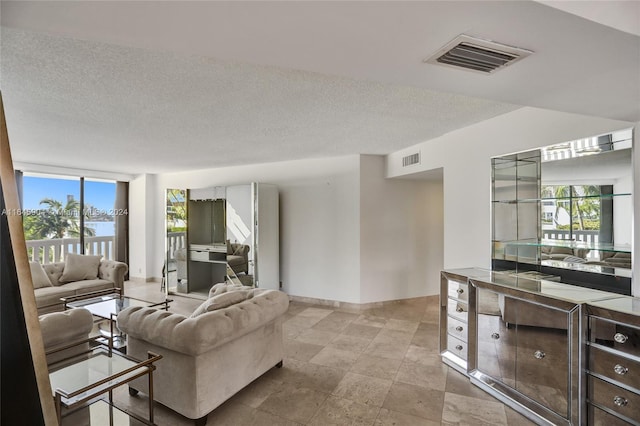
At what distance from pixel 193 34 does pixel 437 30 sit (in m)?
0.85

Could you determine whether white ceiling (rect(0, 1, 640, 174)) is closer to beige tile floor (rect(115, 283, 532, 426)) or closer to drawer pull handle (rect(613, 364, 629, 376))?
drawer pull handle (rect(613, 364, 629, 376))

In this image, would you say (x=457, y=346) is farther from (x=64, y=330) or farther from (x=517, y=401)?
(x=64, y=330)

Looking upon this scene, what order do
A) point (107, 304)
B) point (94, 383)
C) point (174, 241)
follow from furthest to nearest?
point (174, 241) → point (107, 304) → point (94, 383)

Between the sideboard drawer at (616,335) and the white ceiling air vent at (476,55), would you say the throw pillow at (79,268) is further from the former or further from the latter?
the sideboard drawer at (616,335)

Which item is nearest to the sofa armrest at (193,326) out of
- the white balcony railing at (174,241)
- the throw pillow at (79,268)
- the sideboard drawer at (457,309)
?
the sideboard drawer at (457,309)

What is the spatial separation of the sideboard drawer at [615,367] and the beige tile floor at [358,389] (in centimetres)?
67

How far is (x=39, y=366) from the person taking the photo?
104 cm

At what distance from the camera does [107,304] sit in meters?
3.71

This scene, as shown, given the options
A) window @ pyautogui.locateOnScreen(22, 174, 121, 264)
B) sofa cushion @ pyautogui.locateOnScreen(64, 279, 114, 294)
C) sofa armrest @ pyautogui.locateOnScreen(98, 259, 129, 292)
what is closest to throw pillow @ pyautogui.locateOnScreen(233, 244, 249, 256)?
sofa armrest @ pyautogui.locateOnScreen(98, 259, 129, 292)

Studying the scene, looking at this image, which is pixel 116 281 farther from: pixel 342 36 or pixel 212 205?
pixel 342 36

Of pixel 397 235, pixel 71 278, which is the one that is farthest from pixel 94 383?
pixel 397 235

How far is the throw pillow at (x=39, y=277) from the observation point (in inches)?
161

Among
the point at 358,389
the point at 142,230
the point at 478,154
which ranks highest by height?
the point at 478,154

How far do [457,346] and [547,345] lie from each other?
89 cm
